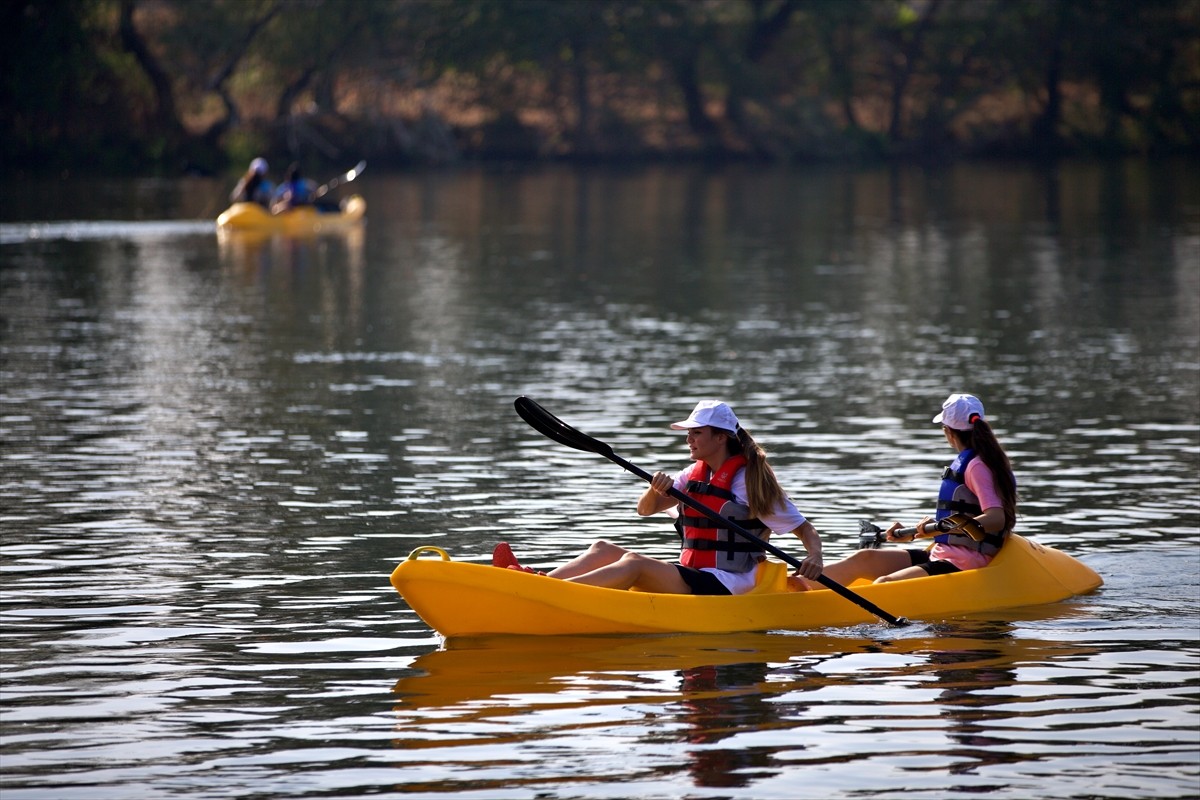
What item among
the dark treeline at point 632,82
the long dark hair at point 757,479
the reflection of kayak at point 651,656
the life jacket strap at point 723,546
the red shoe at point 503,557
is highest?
the dark treeline at point 632,82

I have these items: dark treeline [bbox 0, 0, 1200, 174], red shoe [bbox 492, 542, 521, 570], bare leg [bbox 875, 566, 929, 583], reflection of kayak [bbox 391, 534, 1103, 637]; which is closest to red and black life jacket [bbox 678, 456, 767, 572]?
reflection of kayak [bbox 391, 534, 1103, 637]

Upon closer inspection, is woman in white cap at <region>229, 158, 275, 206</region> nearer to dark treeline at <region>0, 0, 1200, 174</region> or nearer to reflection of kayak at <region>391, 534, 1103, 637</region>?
dark treeline at <region>0, 0, 1200, 174</region>

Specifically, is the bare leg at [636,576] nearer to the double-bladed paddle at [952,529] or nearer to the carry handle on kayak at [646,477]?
the carry handle on kayak at [646,477]

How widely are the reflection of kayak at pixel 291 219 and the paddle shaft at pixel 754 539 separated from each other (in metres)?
30.1

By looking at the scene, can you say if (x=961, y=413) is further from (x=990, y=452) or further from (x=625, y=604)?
(x=625, y=604)

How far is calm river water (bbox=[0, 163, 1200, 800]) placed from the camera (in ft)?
24.2

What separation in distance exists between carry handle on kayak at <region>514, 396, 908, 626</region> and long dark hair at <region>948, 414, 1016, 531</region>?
2.85 feet

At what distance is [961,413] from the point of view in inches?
382

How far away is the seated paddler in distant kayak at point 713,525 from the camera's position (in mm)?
9109

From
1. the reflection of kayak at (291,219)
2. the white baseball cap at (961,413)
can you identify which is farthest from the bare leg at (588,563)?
the reflection of kayak at (291,219)

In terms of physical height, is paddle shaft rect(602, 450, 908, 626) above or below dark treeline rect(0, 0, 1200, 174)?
below

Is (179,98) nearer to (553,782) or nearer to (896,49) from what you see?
(896,49)

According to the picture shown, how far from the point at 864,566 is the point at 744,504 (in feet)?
3.00

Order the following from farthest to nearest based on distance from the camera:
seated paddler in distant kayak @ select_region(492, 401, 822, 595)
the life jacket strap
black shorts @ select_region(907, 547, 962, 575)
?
1. black shorts @ select_region(907, 547, 962, 575)
2. the life jacket strap
3. seated paddler in distant kayak @ select_region(492, 401, 822, 595)
